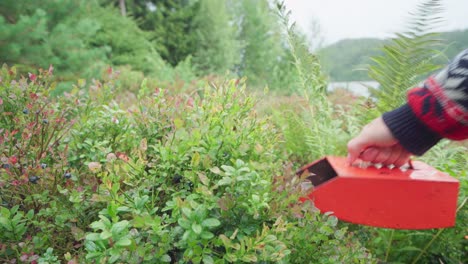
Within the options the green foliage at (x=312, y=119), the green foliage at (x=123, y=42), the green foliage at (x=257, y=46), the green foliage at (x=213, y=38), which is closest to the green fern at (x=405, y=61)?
the green foliage at (x=312, y=119)

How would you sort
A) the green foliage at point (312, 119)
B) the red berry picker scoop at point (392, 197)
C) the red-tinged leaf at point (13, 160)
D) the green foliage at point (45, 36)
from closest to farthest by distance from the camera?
the red-tinged leaf at point (13, 160)
the red berry picker scoop at point (392, 197)
the green foliage at point (312, 119)
the green foliage at point (45, 36)

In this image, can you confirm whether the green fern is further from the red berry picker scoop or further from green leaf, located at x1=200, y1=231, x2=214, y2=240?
green leaf, located at x1=200, y1=231, x2=214, y2=240

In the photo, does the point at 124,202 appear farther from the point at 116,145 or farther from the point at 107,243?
the point at 116,145

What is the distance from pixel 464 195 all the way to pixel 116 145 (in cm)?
155

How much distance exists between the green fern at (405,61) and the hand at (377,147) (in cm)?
60

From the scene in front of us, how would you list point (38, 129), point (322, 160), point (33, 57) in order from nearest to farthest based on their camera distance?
point (38, 129) < point (322, 160) < point (33, 57)

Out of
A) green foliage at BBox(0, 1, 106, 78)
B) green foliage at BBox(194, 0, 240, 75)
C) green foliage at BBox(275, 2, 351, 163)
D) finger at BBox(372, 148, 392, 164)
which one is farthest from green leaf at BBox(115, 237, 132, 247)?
green foliage at BBox(194, 0, 240, 75)

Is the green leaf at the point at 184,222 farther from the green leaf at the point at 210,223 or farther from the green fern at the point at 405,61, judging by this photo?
the green fern at the point at 405,61

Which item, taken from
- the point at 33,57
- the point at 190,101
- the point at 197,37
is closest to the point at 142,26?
the point at 197,37

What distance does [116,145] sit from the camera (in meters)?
1.24

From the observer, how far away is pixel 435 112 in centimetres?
112

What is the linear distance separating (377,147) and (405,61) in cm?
78

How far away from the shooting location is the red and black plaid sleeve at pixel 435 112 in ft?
3.42

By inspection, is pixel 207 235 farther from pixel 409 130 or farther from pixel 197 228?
pixel 409 130
